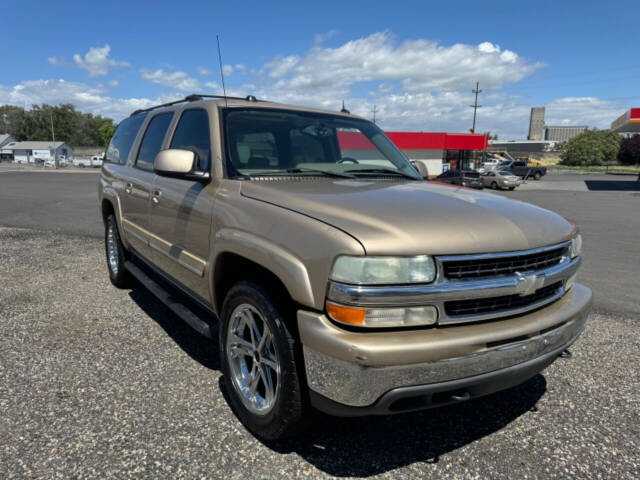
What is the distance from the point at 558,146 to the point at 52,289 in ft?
474

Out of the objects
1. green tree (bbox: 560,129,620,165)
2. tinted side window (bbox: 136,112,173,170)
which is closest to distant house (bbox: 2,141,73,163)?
tinted side window (bbox: 136,112,173,170)

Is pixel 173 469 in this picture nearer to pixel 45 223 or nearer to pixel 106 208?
pixel 106 208

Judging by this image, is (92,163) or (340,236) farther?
(92,163)

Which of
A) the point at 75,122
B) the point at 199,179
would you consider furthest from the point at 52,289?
the point at 75,122

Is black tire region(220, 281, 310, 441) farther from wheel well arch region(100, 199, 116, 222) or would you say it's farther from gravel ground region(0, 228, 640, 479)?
wheel well arch region(100, 199, 116, 222)

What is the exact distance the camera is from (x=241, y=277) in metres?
2.65

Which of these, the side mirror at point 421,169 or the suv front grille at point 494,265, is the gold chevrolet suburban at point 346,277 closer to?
the suv front grille at point 494,265

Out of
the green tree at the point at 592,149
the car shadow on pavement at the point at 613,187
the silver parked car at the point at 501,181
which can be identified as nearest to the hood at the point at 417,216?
the silver parked car at the point at 501,181

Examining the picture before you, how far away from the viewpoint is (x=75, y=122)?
372ft

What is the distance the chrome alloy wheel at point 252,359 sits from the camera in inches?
95.0

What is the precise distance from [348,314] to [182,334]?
251cm

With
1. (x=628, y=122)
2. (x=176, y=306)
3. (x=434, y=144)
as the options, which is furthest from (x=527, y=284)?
(x=434, y=144)

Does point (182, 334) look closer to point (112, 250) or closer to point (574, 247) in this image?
point (112, 250)

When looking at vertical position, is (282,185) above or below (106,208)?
above
